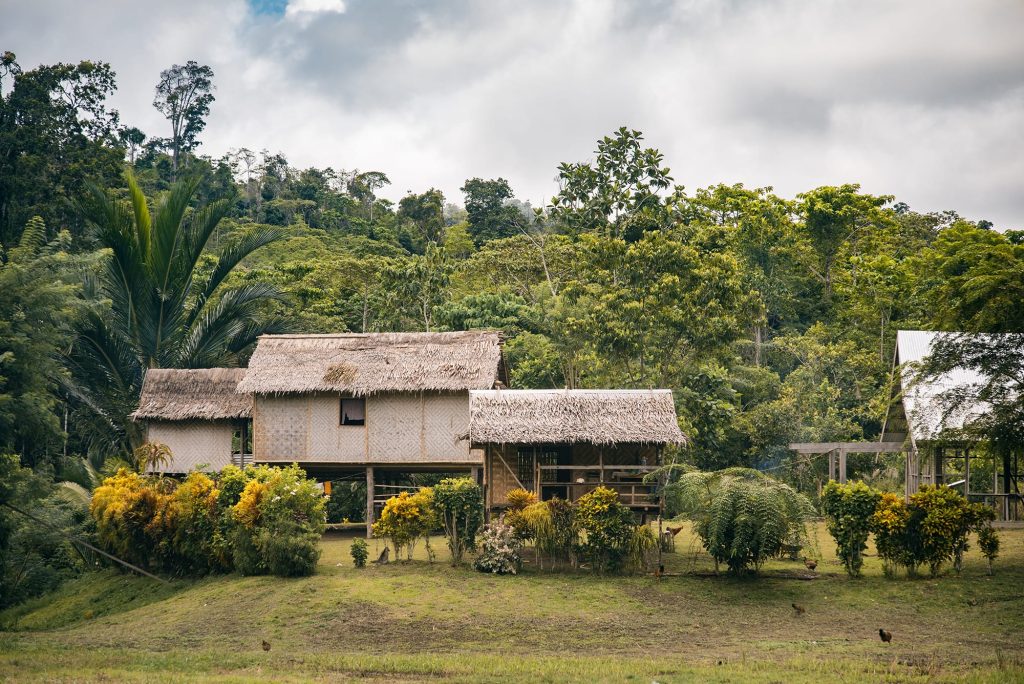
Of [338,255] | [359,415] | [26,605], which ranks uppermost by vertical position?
[338,255]

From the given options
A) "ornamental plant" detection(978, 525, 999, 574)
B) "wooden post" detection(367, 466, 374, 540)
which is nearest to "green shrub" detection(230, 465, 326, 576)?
"wooden post" detection(367, 466, 374, 540)

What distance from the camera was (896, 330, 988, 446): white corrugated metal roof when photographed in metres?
20.4

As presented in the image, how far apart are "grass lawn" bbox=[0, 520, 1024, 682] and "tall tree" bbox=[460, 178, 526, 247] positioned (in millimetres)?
36248

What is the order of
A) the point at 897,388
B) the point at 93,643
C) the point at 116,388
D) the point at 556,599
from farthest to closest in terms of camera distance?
the point at 116,388
the point at 897,388
the point at 556,599
the point at 93,643

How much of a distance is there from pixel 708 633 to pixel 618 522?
404 cm

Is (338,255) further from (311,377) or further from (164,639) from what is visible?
(164,639)

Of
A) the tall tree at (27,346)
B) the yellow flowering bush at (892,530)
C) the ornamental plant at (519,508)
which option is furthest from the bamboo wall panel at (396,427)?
the yellow flowering bush at (892,530)

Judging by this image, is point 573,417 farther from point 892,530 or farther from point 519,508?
point 892,530

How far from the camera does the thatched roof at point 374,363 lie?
26.4 meters

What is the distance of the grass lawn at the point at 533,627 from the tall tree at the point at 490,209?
36.2m

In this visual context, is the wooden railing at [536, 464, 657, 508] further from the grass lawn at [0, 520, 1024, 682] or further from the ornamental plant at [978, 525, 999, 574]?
the ornamental plant at [978, 525, 999, 574]

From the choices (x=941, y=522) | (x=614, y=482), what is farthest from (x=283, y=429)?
(x=941, y=522)

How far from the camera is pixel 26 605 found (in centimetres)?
2319

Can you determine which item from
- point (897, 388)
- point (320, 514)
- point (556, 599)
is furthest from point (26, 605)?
point (897, 388)
